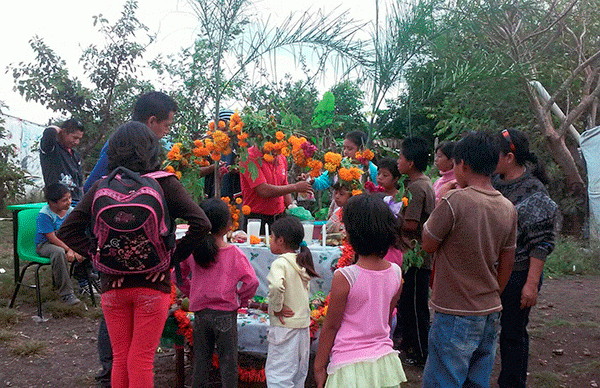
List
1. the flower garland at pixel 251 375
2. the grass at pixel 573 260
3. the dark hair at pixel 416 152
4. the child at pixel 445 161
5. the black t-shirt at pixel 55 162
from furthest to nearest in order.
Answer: the grass at pixel 573 260, the black t-shirt at pixel 55 162, the child at pixel 445 161, the dark hair at pixel 416 152, the flower garland at pixel 251 375

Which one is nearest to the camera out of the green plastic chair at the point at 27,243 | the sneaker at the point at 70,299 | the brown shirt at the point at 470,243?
the brown shirt at the point at 470,243

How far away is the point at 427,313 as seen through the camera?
4.22 meters

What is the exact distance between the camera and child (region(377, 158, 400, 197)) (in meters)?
4.03

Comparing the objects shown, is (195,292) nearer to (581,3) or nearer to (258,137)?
(258,137)

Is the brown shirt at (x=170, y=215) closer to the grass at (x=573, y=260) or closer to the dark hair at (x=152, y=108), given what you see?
the dark hair at (x=152, y=108)

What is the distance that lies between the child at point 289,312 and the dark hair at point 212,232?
1.10ft

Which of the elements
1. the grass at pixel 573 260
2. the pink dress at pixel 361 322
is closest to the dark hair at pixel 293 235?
the pink dress at pixel 361 322

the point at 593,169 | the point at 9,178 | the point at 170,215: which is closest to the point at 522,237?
the point at 170,215

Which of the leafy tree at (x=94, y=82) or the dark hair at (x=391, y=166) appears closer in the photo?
the dark hair at (x=391, y=166)

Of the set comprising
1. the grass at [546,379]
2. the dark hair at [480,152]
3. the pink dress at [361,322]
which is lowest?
the grass at [546,379]

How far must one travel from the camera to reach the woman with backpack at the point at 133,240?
2348 millimetres

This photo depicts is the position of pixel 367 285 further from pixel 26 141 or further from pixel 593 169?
pixel 26 141

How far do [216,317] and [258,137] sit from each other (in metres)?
1.35

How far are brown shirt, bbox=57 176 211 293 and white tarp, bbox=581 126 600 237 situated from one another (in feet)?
28.3
